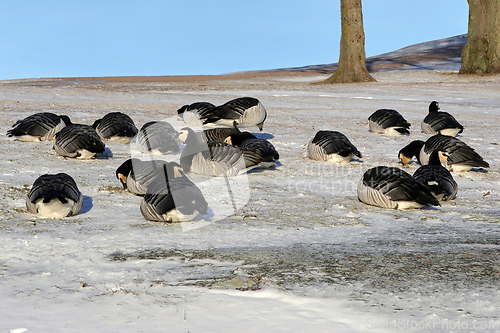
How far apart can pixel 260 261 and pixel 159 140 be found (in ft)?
16.8

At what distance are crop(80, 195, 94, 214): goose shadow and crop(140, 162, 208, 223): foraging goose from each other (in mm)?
817

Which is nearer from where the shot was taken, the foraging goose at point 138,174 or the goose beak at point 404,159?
the foraging goose at point 138,174

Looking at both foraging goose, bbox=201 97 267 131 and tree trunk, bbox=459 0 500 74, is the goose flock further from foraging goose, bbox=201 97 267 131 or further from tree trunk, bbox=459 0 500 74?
tree trunk, bbox=459 0 500 74

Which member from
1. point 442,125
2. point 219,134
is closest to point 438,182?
point 219,134

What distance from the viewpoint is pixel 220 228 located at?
197 inches

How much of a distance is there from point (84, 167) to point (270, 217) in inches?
143

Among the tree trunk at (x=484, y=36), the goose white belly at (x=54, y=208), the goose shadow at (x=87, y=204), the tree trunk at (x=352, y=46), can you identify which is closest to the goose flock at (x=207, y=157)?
the goose white belly at (x=54, y=208)

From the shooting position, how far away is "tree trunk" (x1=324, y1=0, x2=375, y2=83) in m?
25.7

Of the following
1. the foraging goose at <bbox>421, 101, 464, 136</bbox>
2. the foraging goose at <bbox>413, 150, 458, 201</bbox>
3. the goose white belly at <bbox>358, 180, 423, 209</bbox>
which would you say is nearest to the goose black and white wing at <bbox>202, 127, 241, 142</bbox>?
the goose white belly at <bbox>358, 180, 423, 209</bbox>

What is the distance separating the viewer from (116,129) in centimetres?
930

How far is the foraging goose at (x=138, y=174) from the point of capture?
19.9 ft

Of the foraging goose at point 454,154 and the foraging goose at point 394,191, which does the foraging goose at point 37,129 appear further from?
the foraging goose at point 454,154

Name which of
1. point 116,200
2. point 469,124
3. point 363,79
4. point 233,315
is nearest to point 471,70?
point 363,79

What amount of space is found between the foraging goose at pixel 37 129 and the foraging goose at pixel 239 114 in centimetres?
301
